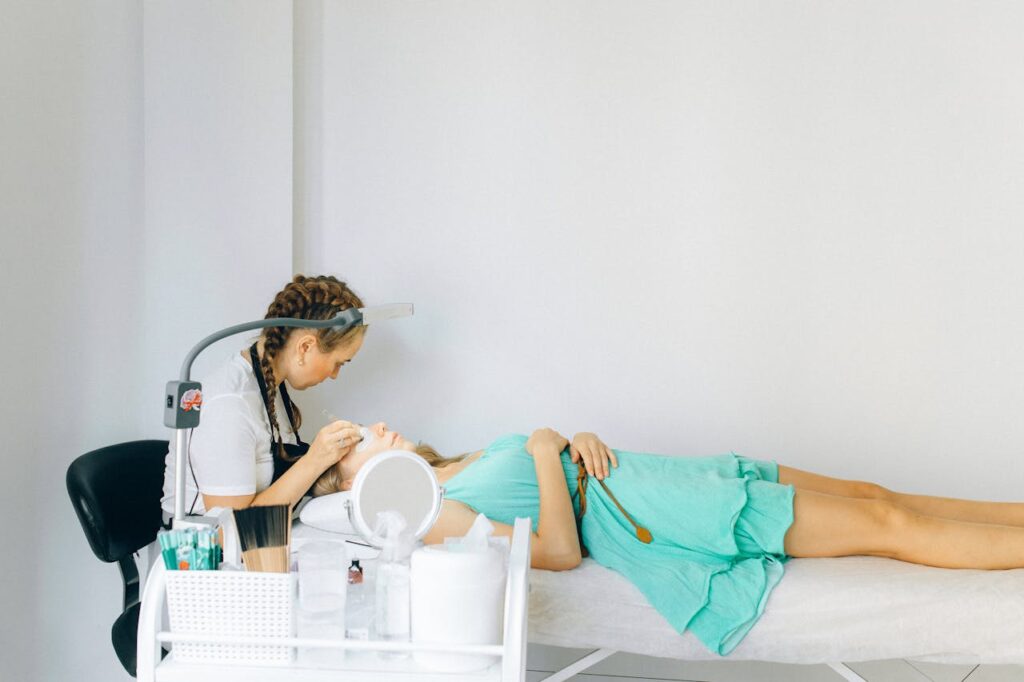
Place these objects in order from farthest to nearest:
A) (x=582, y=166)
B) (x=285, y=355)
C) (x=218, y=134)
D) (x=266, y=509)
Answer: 1. (x=582, y=166)
2. (x=218, y=134)
3. (x=285, y=355)
4. (x=266, y=509)

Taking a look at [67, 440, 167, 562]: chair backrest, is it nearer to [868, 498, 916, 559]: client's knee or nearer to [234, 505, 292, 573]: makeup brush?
[234, 505, 292, 573]: makeup brush

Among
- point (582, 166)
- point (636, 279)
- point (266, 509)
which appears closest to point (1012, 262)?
point (636, 279)

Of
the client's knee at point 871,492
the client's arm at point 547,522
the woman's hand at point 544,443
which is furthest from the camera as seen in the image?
the client's knee at point 871,492

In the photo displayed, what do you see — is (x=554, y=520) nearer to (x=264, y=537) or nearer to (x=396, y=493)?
(x=396, y=493)

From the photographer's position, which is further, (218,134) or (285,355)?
(218,134)

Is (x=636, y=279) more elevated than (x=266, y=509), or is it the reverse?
(x=636, y=279)

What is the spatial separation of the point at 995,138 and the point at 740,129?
0.68 meters

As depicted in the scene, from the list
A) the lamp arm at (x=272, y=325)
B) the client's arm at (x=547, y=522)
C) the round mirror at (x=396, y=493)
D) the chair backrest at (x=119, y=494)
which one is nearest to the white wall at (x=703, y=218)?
the client's arm at (x=547, y=522)

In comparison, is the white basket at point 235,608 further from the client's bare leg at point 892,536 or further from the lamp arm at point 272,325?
the client's bare leg at point 892,536

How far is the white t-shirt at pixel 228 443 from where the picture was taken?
1768mm

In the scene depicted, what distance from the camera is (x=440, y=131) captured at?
97.7 inches

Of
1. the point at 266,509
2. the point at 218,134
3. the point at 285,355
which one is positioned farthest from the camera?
the point at 218,134

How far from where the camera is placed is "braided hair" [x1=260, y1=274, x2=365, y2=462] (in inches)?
76.8

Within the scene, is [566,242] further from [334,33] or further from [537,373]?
[334,33]
